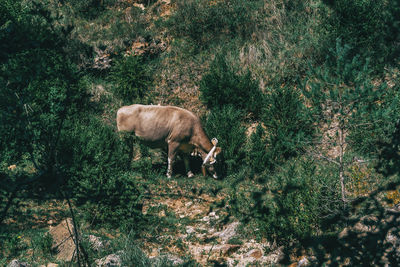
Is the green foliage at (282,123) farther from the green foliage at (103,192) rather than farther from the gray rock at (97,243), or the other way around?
the gray rock at (97,243)

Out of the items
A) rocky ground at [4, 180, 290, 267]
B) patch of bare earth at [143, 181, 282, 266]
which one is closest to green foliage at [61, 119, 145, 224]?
rocky ground at [4, 180, 290, 267]

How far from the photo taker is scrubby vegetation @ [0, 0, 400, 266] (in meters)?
4.35

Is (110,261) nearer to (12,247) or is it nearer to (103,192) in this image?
(12,247)

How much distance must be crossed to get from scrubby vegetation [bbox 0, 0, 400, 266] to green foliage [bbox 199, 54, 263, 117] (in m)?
0.04

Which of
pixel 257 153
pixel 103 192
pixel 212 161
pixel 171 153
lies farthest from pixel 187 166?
pixel 103 192

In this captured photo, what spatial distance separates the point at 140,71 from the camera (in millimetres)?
12797

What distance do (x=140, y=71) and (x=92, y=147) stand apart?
444cm

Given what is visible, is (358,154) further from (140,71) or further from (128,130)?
(140,71)

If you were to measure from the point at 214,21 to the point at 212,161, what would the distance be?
7.18 metres

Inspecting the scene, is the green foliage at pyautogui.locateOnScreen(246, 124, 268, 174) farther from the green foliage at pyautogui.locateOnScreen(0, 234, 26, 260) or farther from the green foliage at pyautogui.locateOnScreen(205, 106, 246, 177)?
the green foliage at pyautogui.locateOnScreen(0, 234, 26, 260)

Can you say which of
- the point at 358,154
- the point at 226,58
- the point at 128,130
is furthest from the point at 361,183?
the point at 226,58

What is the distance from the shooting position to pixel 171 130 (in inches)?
366

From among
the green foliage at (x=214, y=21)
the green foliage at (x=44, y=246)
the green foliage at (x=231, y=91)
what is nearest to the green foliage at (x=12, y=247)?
the green foliage at (x=44, y=246)

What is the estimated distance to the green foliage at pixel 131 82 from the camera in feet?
41.1
